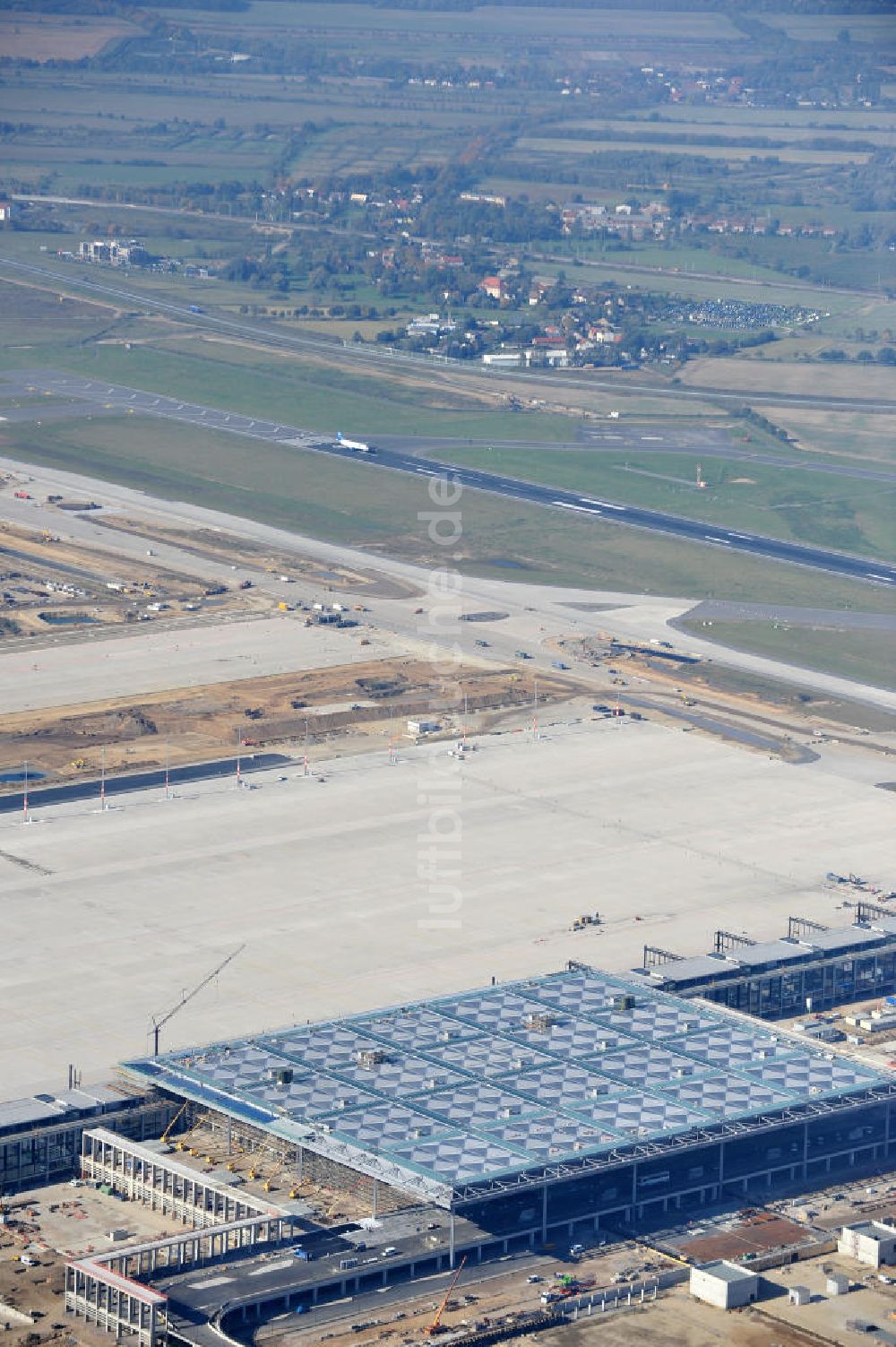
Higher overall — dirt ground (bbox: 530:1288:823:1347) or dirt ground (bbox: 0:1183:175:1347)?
dirt ground (bbox: 530:1288:823:1347)

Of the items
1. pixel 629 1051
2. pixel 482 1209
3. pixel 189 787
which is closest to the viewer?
pixel 482 1209

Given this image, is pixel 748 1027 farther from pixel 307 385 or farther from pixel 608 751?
pixel 307 385

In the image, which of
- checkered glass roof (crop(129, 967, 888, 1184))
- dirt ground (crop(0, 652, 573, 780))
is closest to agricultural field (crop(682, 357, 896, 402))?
dirt ground (crop(0, 652, 573, 780))

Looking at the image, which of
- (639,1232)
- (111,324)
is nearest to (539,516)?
(111,324)

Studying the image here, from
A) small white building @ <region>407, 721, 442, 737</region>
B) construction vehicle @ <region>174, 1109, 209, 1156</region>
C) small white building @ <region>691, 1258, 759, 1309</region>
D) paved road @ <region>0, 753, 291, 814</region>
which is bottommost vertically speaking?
paved road @ <region>0, 753, 291, 814</region>

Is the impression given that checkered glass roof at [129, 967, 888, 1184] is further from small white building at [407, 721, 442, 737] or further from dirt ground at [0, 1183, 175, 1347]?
small white building at [407, 721, 442, 737]

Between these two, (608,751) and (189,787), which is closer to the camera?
(189,787)

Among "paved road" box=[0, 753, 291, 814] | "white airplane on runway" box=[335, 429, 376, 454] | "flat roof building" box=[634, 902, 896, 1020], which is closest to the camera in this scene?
"flat roof building" box=[634, 902, 896, 1020]
